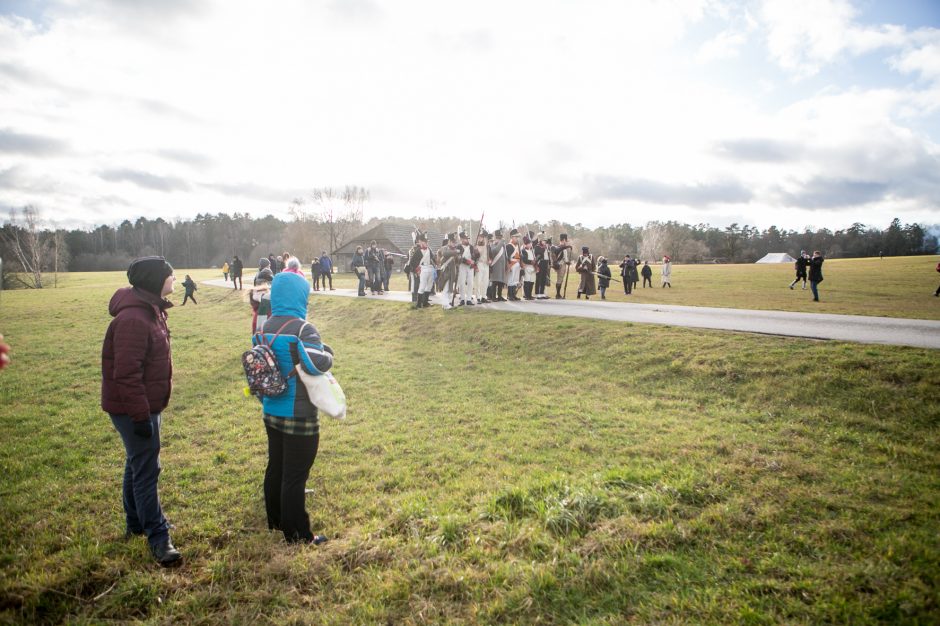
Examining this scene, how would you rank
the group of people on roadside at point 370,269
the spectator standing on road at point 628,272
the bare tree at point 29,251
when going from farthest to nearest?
the bare tree at point 29,251 → the spectator standing on road at point 628,272 → the group of people on roadside at point 370,269

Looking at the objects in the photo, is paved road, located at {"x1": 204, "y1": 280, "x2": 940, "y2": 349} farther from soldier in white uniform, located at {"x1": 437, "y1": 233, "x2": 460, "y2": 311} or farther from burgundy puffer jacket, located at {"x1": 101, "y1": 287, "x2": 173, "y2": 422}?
burgundy puffer jacket, located at {"x1": 101, "y1": 287, "x2": 173, "y2": 422}

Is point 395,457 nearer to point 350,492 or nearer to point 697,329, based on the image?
point 350,492

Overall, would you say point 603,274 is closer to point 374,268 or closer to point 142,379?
point 374,268

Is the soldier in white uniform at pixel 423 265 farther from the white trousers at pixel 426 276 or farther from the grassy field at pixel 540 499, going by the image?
the grassy field at pixel 540 499

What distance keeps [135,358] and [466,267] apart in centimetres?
1336

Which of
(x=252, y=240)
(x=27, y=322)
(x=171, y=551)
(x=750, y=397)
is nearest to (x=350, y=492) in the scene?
(x=171, y=551)

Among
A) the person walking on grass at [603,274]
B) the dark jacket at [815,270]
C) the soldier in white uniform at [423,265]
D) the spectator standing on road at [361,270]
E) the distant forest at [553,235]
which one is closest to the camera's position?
the soldier in white uniform at [423,265]

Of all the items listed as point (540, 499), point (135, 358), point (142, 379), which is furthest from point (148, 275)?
point (540, 499)

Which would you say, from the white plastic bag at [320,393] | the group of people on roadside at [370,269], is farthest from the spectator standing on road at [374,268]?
the white plastic bag at [320,393]

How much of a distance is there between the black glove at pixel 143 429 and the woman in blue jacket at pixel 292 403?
2.66 ft

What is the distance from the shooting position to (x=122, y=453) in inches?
248

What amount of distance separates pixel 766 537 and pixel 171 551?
472cm

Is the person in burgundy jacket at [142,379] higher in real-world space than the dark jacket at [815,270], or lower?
lower

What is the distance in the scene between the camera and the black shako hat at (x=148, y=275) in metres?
3.82
